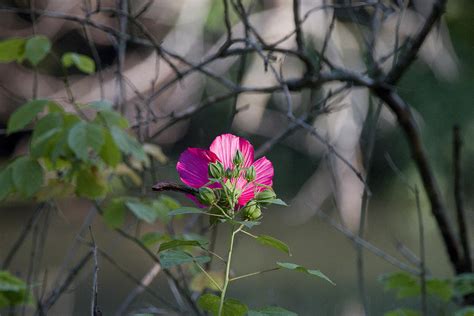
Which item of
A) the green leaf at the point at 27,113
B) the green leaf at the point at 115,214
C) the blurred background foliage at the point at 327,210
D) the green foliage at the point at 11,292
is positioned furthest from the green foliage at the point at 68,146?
the blurred background foliage at the point at 327,210

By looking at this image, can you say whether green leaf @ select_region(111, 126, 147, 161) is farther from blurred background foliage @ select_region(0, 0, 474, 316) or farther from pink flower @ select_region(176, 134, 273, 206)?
blurred background foliage @ select_region(0, 0, 474, 316)

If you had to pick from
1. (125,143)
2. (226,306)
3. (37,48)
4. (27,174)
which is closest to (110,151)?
(125,143)

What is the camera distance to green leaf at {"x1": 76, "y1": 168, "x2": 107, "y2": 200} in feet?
4.64

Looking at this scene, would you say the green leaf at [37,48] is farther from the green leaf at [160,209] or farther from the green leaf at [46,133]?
the green leaf at [160,209]

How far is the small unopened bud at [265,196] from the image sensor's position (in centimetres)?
72

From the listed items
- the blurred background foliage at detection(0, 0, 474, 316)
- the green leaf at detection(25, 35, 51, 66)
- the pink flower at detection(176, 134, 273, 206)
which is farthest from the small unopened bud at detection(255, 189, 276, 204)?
the blurred background foliage at detection(0, 0, 474, 316)

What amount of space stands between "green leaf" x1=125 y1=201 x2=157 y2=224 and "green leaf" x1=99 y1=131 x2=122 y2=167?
0.94 feet

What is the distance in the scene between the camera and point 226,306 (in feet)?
2.51

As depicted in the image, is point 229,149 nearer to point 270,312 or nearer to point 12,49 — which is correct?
point 270,312

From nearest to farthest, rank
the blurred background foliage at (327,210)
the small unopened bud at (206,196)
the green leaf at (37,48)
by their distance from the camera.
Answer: the small unopened bud at (206,196) → the green leaf at (37,48) → the blurred background foliage at (327,210)

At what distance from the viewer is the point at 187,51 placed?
4.63 meters

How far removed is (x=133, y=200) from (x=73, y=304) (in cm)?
405

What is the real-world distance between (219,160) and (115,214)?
3.22 feet

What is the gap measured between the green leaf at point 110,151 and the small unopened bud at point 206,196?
2.09ft
